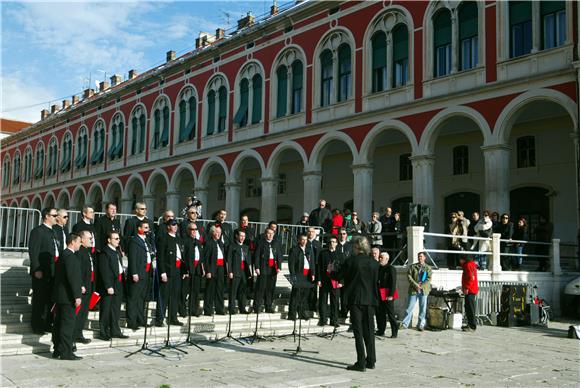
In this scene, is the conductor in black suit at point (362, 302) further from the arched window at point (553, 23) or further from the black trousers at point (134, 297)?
the arched window at point (553, 23)

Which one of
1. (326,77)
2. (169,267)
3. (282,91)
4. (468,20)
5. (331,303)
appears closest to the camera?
(169,267)

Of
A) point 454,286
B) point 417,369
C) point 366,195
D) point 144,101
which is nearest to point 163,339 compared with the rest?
point 417,369

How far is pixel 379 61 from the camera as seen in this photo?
77.2 feet

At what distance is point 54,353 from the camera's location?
8641 millimetres

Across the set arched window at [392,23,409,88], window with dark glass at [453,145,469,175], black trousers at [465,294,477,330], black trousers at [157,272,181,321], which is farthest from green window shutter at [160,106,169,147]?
black trousers at [465,294,477,330]

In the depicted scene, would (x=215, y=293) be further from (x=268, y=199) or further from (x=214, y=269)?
(x=268, y=199)

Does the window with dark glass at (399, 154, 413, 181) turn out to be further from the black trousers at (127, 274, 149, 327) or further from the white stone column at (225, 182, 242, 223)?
the black trousers at (127, 274, 149, 327)

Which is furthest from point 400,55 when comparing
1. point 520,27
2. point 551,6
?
point 551,6

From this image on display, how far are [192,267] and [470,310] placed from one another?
6.39 m

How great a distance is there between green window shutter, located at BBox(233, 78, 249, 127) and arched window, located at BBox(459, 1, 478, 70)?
1210cm

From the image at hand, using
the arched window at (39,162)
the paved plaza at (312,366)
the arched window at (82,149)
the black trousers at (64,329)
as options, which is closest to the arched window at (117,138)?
the arched window at (82,149)

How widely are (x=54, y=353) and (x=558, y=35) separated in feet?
55.1

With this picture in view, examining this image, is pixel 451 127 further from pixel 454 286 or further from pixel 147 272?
pixel 147 272

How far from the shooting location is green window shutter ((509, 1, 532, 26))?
1902 cm
